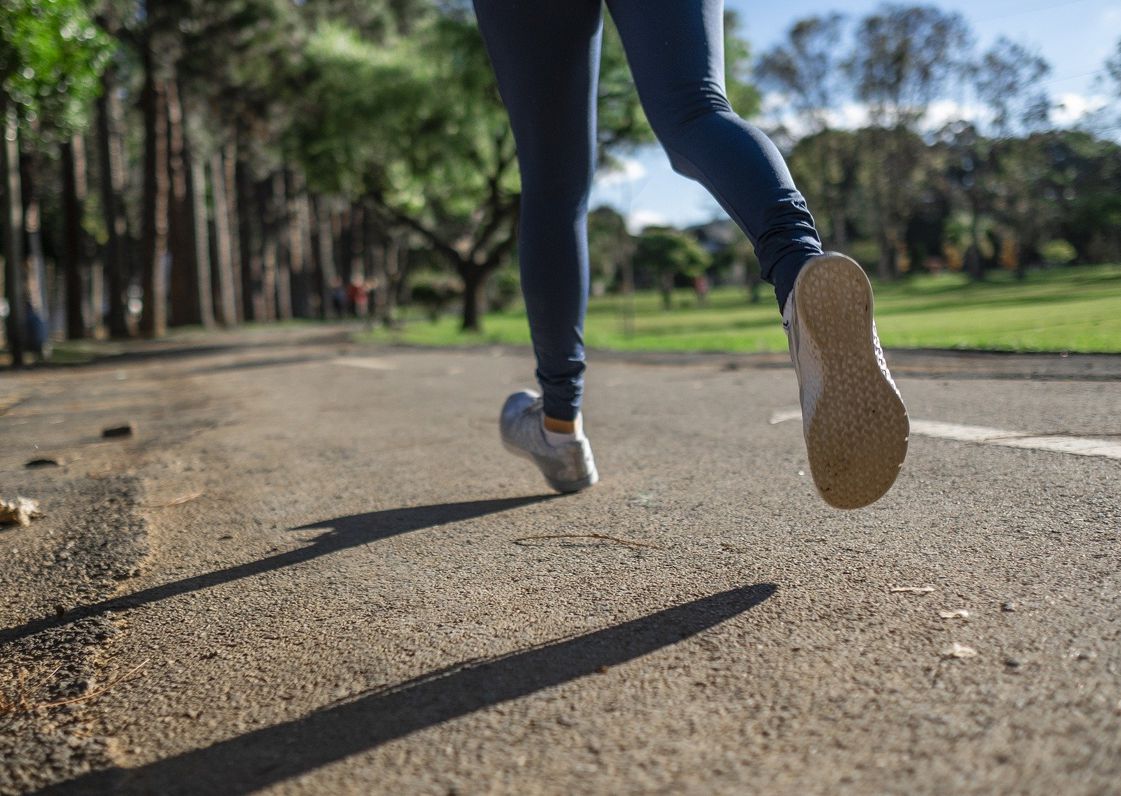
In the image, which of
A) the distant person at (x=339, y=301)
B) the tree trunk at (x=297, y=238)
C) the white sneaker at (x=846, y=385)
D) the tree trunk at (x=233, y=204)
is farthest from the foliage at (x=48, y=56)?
the distant person at (x=339, y=301)

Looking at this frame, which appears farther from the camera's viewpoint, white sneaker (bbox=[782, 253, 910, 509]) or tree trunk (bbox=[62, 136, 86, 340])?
tree trunk (bbox=[62, 136, 86, 340])

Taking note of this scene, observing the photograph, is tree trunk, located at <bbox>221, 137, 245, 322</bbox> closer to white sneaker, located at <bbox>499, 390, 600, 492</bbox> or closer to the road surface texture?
Answer: white sneaker, located at <bbox>499, 390, 600, 492</bbox>

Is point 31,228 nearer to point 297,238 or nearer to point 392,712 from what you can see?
point 392,712

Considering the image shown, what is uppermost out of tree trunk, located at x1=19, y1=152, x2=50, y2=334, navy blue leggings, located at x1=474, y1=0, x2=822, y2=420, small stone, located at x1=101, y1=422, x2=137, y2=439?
tree trunk, located at x1=19, y1=152, x2=50, y2=334

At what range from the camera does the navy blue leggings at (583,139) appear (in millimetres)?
1692

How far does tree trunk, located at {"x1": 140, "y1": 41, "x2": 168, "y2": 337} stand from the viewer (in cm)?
2495

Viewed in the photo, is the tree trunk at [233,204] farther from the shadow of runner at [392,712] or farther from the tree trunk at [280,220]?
the shadow of runner at [392,712]

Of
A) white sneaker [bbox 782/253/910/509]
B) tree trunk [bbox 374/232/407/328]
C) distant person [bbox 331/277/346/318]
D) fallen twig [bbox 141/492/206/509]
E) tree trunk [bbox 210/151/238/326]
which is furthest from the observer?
distant person [bbox 331/277/346/318]

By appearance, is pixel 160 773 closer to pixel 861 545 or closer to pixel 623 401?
pixel 861 545

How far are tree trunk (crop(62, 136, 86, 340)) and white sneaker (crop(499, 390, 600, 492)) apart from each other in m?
22.4

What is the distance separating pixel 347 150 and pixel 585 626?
76.2 ft

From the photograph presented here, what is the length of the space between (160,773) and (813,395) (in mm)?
1081

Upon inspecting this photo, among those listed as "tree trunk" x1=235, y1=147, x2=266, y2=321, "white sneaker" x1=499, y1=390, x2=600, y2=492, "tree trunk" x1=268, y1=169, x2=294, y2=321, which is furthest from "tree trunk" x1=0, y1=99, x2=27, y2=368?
"tree trunk" x1=268, y1=169, x2=294, y2=321

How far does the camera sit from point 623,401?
4.91m
